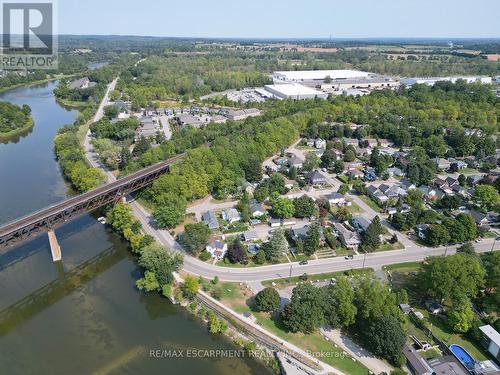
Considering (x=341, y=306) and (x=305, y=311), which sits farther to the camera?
(x=341, y=306)

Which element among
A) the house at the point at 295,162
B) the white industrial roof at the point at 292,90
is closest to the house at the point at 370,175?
the house at the point at 295,162

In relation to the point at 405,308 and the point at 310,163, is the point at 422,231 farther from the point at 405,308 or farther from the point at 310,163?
the point at 310,163

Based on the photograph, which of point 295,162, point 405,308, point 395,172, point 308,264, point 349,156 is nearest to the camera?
point 405,308

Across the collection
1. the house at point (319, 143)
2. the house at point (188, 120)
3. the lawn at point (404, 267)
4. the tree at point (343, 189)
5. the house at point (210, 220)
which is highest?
the house at point (188, 120)

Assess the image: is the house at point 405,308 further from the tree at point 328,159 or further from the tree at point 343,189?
the tree at point 328,159

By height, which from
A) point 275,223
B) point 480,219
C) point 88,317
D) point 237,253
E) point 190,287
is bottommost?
point 88,317

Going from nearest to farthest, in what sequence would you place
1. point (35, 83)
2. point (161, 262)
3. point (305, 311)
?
1. point (305, 311)
2. point (161, 262)
3. point (35, 83)

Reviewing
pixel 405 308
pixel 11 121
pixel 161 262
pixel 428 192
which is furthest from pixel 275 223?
pixel 11 121
